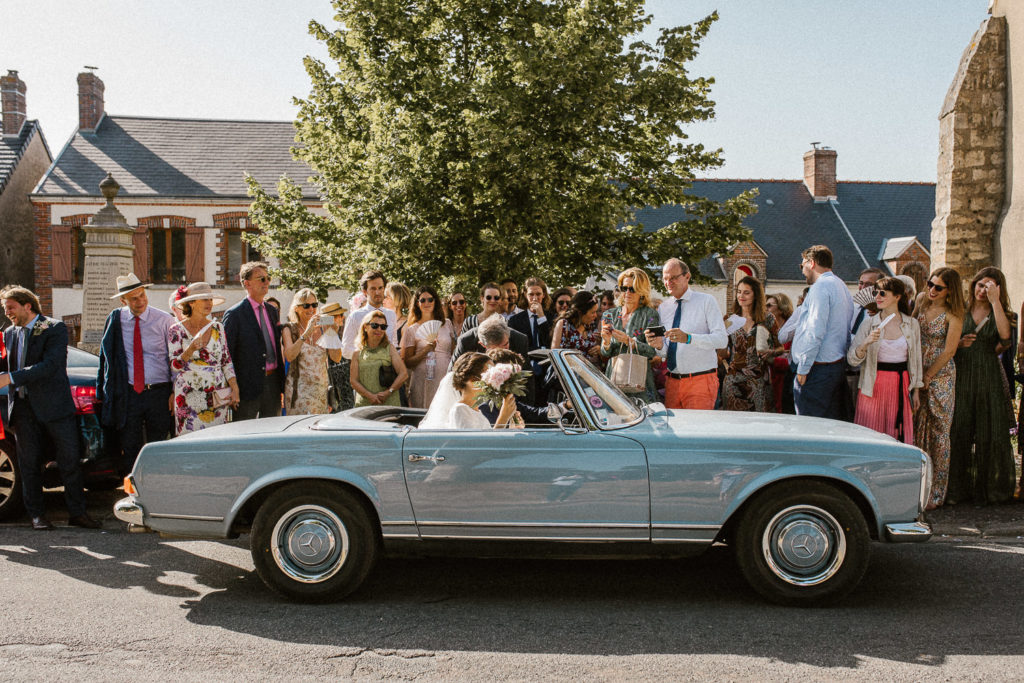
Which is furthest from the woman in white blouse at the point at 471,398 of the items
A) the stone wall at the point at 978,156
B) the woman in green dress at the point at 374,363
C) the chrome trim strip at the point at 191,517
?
the stone wall at the point at 978,156

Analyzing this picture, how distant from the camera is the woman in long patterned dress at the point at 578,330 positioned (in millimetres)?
7773

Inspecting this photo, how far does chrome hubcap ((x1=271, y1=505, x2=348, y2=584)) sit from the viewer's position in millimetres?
4977

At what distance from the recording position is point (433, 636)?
14.7ft

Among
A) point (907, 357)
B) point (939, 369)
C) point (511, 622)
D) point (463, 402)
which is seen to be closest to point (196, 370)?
point (463, 402)

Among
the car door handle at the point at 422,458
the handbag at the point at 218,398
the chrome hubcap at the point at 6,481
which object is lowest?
the chrome hubcap at the point at 6,481

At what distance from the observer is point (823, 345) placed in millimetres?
7246

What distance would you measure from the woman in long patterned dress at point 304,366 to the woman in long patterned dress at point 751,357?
3929 mm

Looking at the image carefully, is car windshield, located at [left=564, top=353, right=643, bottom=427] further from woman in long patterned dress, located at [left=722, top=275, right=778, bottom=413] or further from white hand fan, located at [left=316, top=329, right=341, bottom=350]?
white hand fan, located at [left=316, top=329, right=341, bottom=350]

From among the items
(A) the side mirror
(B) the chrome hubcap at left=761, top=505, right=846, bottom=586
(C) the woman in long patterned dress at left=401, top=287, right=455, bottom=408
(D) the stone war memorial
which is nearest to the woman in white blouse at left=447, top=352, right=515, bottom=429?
(A) the side mirror

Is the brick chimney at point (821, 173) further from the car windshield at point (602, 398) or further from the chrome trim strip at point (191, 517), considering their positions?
the chrome trim strip at point (191, 517)

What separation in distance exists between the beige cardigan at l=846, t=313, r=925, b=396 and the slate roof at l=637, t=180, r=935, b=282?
2981cm

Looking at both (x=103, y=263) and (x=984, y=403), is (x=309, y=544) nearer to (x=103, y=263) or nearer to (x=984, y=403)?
(x=984, y=403)

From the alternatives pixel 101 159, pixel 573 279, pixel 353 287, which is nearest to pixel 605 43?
pixel 573 279

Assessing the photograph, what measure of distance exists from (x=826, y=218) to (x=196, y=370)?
37.3m
